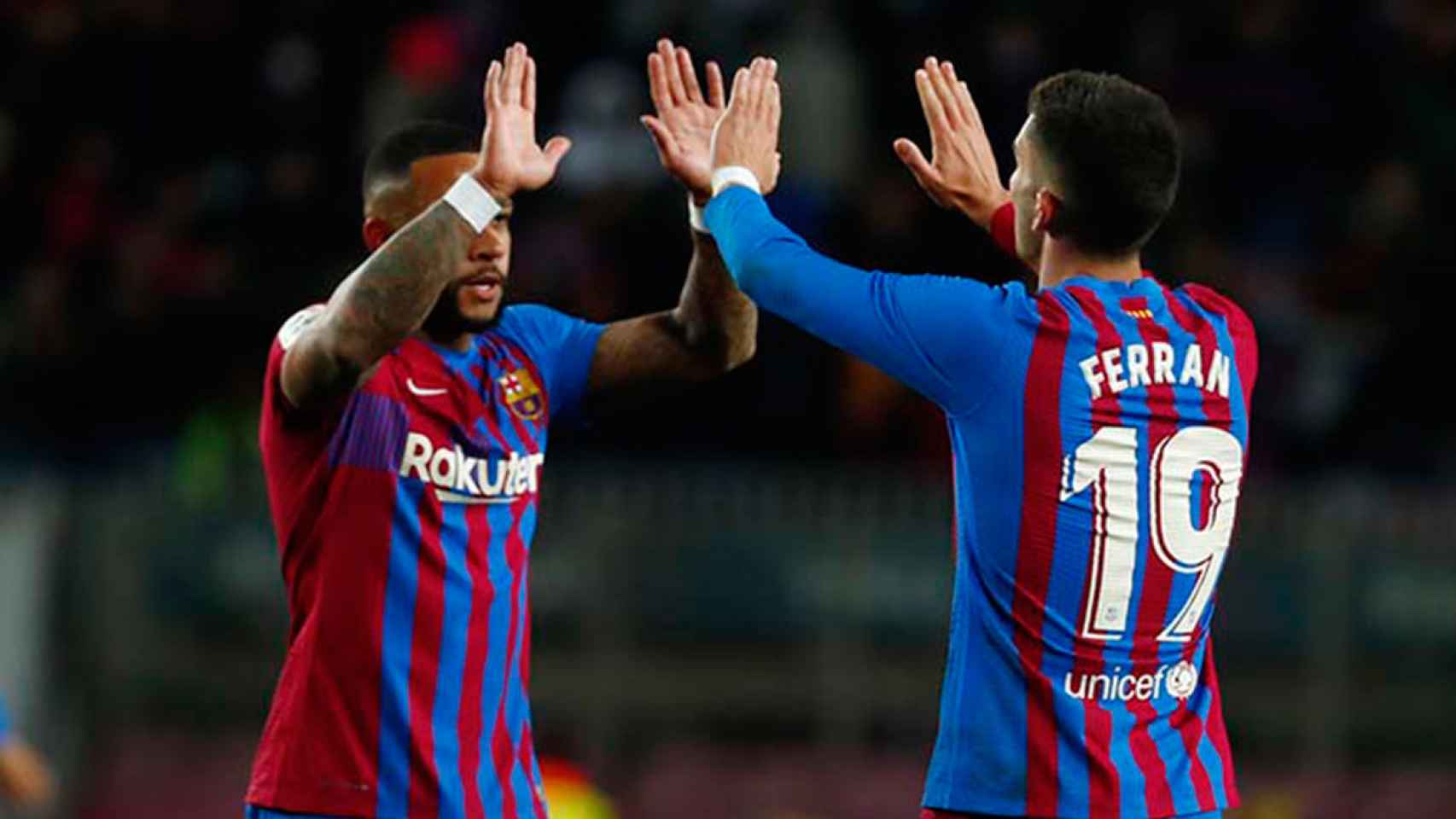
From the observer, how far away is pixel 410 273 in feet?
19.0

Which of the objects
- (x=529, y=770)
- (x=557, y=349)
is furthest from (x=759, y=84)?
(x=529, y=770)

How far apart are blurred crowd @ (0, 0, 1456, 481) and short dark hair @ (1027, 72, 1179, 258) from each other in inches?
302

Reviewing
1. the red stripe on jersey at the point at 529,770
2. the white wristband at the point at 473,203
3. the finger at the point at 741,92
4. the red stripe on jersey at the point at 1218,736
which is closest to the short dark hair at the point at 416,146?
the white wristband at the point at 473,203

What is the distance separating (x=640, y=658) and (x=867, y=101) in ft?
13.3

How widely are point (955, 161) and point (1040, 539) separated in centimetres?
111

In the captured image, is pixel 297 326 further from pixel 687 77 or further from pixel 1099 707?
pixel 1099 707

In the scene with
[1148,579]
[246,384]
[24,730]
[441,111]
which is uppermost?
[441,111]

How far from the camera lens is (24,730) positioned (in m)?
12.8

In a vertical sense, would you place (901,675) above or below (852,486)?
below

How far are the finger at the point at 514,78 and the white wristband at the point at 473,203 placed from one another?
0.60 ft

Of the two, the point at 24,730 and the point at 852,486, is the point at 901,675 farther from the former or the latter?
the point at 24,730

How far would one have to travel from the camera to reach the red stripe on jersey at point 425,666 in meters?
6.01

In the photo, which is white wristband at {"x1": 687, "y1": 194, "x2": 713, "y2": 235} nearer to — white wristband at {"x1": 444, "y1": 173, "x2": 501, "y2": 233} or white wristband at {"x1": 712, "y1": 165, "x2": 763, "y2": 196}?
white wristband at {"x1": 712, "y1": 165, "x2": 763, "y2": 196}

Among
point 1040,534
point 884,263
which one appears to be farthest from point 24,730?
point 1040,534
